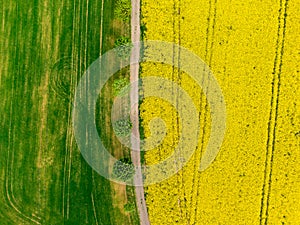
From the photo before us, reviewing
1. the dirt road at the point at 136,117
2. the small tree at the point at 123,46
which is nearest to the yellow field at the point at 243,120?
the dirt road at the point at 136,117

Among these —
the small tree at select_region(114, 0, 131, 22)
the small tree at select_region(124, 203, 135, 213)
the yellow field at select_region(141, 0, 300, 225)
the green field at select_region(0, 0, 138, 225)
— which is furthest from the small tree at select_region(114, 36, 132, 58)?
the small tree at select_region(124, 203, 135, 213)

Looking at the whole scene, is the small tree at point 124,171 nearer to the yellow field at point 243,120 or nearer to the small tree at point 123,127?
the yellow field at point 243,120

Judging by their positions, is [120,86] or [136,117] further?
[136,117]

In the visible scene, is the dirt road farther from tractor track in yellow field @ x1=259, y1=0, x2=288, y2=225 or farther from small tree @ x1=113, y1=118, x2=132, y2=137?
tractor track in yellow field @ x1=259, y1=0, x2=288, y2=225

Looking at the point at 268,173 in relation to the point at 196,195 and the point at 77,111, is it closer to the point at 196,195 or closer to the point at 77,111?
the point at 196,195

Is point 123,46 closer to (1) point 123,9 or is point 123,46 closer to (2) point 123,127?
(1) point 123,9

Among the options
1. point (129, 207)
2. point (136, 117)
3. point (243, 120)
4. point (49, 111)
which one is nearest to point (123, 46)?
point (136, 117)

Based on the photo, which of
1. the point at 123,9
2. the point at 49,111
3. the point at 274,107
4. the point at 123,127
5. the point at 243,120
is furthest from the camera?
the point at 49,111
